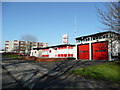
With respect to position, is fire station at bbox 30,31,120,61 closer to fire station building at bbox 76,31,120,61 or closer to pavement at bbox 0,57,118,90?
fire station building at bbox 76,31,120,61

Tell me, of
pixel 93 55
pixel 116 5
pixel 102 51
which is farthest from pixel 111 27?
pixel 93 55

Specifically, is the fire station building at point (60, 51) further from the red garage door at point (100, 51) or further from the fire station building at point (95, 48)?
the red garage door at point (100, 51)

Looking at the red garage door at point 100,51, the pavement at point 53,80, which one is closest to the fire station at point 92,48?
the red garage door at point 100,51

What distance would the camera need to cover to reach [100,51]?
84.9 ft

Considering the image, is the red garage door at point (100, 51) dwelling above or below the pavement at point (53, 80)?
above

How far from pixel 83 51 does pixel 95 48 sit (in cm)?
392

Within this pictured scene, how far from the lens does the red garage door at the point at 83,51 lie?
2934cm

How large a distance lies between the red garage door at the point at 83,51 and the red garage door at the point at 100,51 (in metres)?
1.97

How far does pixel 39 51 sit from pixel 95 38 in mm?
28716

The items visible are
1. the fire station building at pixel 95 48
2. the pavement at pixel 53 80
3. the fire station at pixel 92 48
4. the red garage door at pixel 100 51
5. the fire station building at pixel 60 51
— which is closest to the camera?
the pavement at pixel 53 80

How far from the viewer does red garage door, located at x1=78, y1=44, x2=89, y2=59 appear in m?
29.3

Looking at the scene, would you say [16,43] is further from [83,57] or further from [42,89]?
[42,89]

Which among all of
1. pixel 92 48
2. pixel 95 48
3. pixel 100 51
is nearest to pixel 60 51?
pixel 92 48

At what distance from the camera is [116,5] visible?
1316 centimetres
